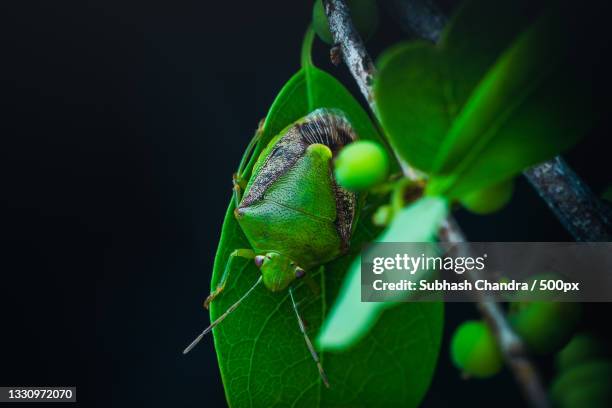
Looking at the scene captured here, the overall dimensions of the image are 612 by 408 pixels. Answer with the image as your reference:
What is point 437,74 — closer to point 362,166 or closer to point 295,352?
point 362,166

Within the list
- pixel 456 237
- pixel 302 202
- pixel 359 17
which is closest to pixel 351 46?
pixel 359 17

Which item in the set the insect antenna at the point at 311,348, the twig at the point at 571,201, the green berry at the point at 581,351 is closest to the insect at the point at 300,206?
the insect antenna at the point at 311,348

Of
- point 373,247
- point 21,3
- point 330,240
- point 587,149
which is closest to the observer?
point 373,247

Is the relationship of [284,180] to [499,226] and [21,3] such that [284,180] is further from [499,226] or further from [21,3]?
[21,3]

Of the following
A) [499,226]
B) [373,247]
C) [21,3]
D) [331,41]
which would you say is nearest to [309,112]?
[331,41]

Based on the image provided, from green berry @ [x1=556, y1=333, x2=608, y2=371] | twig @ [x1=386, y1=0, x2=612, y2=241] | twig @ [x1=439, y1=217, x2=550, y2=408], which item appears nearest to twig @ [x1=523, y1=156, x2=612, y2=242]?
twig @ [x1=386, y1=0, x2=612, y2=241]

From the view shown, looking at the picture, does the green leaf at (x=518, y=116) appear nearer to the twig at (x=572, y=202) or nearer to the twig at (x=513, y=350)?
the twig at (x=513, y=350)

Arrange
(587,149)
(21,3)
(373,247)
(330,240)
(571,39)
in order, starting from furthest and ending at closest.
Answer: (21,3) < (587,149) < (330,240) < (373,247) < (571,39)
